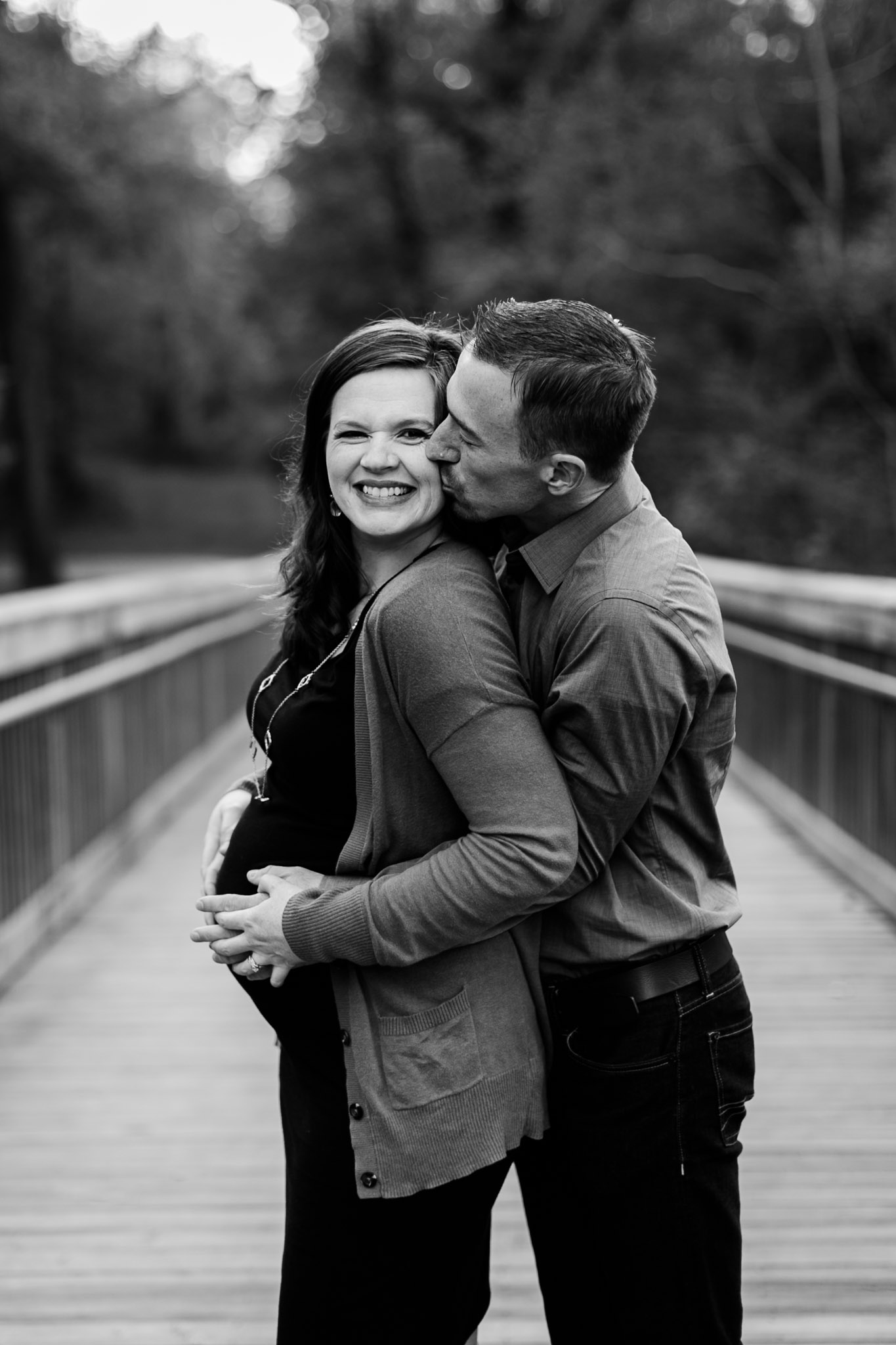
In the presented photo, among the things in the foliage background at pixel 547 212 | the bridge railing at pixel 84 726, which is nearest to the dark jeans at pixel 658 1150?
the bridge railing at pixel 84 726

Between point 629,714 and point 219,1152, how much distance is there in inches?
89.9

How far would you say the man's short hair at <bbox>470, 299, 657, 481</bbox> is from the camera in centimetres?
173

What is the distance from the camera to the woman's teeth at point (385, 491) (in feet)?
6.29

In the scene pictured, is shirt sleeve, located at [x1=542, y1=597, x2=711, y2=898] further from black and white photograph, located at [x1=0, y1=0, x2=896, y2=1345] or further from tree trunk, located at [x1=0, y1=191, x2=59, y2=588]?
tree trunk, located at [x1=0, y1=191, x2=59, y2=588]

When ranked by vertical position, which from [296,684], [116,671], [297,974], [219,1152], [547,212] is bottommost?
[219,1152]

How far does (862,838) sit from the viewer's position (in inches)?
237

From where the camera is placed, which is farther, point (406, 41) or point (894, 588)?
point (406, 41)

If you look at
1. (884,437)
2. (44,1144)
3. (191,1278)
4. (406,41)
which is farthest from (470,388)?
(406,41)

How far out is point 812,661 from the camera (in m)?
6.69

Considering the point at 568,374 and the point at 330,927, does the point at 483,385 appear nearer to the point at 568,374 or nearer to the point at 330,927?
the point at 568,374

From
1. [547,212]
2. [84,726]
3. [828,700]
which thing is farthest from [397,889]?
[547,212]

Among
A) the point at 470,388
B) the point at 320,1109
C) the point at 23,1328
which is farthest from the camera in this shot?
the point at 23,1328

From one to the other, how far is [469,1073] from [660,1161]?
26 cm

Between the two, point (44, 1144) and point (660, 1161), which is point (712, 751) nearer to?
point (660, 1161)
